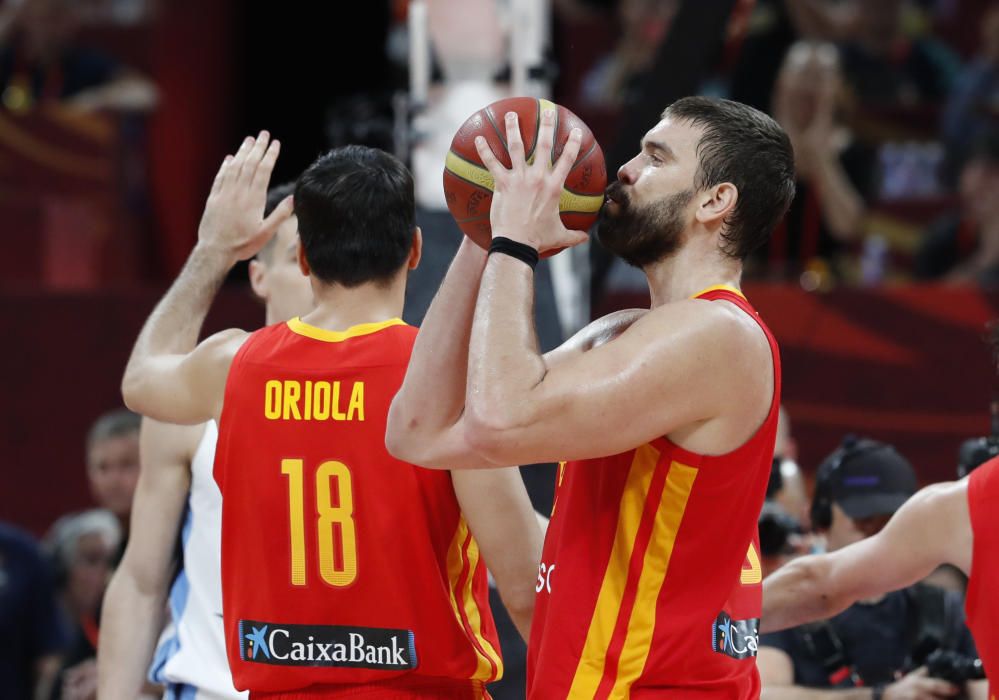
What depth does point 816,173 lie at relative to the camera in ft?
29.2

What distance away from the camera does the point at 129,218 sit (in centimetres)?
980

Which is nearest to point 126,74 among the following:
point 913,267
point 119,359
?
point 119,359

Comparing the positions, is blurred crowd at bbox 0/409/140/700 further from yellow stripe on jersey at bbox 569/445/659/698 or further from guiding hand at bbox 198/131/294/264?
yellow stripe on jersey at bbox 569/445/659/698

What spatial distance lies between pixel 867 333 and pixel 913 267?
2009 millimetres

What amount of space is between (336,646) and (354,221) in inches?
40.0

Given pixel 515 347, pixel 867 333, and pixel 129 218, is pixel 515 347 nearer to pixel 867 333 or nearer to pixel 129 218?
pixel 867 333

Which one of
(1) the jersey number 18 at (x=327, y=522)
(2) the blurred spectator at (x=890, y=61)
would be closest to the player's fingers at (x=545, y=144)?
(1) the jersey number 18 at (x=327, y=522)

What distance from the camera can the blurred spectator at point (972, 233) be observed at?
8.36m

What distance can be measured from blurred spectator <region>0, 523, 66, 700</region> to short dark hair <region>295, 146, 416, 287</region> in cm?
470

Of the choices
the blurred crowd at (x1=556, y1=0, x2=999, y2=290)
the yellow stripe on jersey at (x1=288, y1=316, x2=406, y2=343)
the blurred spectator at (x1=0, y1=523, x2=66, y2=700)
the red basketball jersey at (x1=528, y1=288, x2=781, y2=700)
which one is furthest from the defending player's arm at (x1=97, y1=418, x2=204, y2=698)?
the blurred crowd at (x1=556, y1=0, x2=999, y2=290)

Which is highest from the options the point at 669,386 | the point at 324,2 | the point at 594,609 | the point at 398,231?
the point at 324,2

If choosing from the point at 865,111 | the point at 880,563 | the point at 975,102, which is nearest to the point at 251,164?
the point at 880,563

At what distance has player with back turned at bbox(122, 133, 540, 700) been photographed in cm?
346

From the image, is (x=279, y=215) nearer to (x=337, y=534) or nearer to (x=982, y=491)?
(x=337, y=534)
